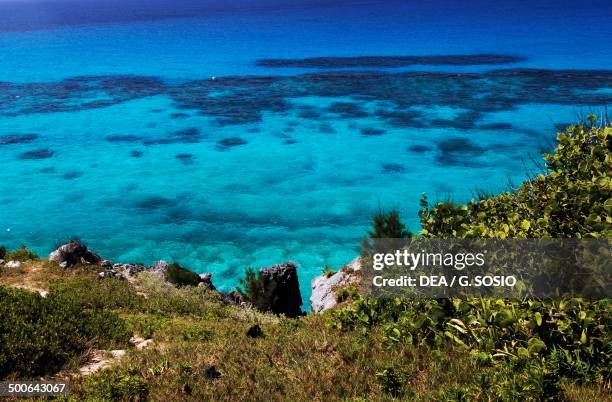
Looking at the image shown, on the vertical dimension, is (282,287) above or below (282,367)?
below

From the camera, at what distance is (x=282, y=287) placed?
18.7 m

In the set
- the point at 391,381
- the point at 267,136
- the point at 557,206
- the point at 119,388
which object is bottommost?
the point at 267,136

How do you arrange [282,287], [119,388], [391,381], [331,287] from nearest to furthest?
[391,381], [119,388], [331,287], [282,287]

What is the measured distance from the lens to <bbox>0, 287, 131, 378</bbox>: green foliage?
806cm

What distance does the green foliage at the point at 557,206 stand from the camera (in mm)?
6652

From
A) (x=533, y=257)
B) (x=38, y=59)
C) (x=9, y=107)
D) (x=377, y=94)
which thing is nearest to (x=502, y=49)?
(x=377, y=94)

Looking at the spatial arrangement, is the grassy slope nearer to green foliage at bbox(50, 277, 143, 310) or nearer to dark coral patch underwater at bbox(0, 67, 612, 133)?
green foliage at bbox(50, 277, 143, 310)

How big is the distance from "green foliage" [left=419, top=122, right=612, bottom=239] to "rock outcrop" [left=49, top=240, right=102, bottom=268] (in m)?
13.5

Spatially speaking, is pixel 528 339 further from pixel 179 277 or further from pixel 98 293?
pixel 179 277

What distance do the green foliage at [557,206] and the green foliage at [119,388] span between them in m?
4.85

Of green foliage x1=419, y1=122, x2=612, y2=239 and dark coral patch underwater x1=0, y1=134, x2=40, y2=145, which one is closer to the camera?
green foliage x1=419, y1=122, x2=612, y2=239

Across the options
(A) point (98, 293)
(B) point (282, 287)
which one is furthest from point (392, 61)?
(A) point (98, 293)

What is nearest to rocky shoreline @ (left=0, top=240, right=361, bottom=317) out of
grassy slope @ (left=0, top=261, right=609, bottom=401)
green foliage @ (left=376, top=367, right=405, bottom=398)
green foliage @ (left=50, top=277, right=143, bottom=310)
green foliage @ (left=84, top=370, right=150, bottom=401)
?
green foliage @ (left=50, top=277, right=143, bottom=310)

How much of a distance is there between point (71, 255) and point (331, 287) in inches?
359
